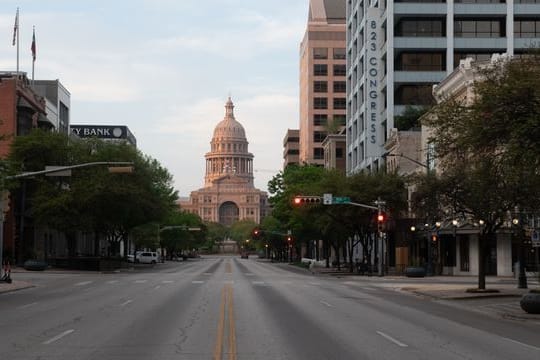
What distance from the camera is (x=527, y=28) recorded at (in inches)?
3228

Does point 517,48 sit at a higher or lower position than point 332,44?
lower

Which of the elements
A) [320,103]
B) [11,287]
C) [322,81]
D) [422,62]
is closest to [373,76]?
[422,62]

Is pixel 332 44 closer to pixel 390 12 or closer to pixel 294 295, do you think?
pixel 390 12

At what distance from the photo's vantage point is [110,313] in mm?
25266

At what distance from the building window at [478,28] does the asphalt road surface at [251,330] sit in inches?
2155

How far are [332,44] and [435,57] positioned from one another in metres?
79.3

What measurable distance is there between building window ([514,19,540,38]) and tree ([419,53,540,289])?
167 feet

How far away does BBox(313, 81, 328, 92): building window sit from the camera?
6289 inches

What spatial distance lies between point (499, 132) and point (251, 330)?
10.1 meters

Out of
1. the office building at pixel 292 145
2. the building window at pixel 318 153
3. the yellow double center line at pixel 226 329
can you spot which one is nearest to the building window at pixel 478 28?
the yellow double center line at pixel 226 329

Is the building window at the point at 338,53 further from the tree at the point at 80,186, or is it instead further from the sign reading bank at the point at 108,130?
the tree at the point at 80,186

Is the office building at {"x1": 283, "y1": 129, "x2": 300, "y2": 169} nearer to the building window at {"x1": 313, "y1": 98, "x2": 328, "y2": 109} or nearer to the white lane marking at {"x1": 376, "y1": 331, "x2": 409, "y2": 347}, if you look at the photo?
the building window at {"x1": 313, "y1": 98, "x2": 328, "y2": 109}

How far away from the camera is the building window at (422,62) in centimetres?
8232

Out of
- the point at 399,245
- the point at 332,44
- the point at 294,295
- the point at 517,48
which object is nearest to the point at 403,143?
the point at 399,245
